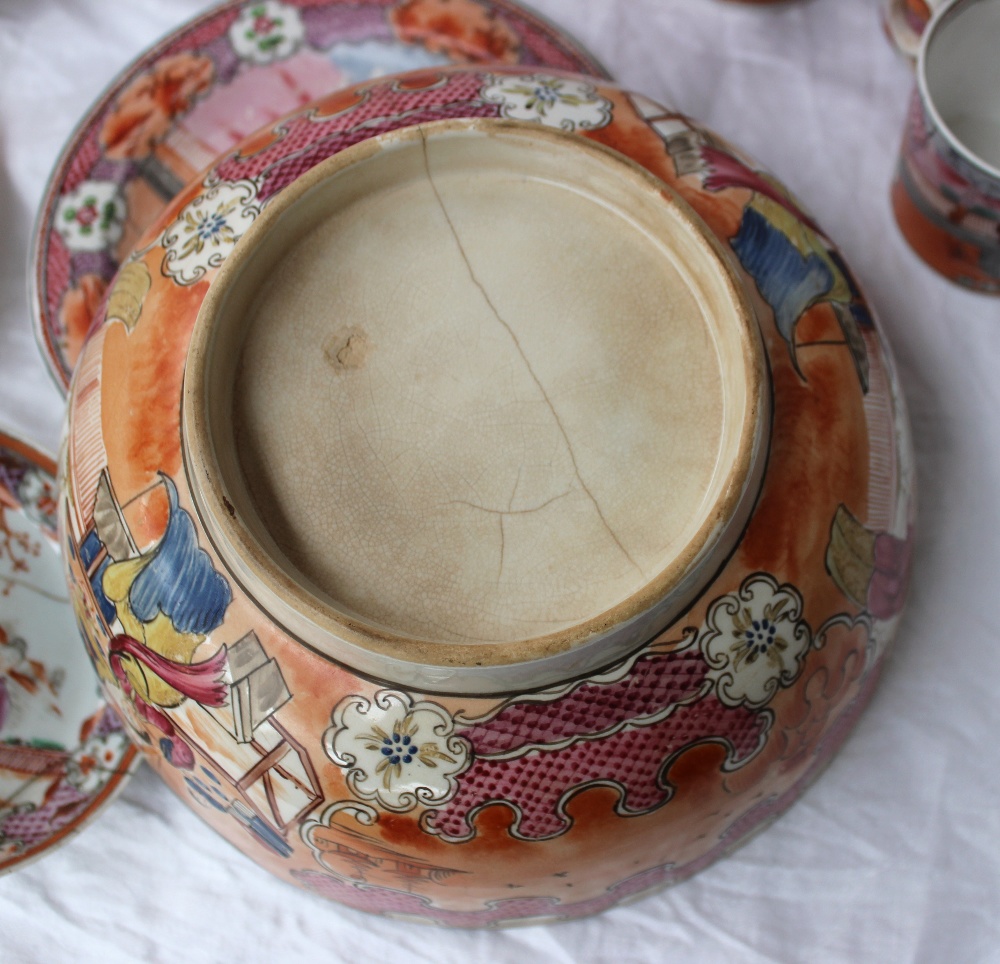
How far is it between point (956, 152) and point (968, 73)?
0.48ft

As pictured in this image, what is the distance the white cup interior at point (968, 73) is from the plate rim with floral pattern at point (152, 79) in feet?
0.82

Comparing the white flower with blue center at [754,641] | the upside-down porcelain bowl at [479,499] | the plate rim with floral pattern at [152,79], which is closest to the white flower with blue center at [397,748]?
the upside-down porcelain bowl at [479,499]

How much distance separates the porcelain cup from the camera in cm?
81

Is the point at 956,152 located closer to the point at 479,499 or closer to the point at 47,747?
the point at 479,499

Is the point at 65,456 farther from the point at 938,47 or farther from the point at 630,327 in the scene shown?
the point at 938,47

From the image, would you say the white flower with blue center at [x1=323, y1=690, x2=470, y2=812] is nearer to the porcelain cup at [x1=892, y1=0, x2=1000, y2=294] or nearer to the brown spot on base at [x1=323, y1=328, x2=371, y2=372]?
the brown spot on base at [x1=323, y1=328, x2=371, y2=372]

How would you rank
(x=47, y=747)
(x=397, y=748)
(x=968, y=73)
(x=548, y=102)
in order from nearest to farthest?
(x=397, y=748), (x=548, y=102), (x=47, y=747), (x=968, y=73)

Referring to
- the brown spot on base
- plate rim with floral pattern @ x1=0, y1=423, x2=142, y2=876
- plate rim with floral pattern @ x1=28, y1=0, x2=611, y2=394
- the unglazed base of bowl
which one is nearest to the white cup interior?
plate rim with floral pattern @ x1=28, y1=0, x2=611, y2=394

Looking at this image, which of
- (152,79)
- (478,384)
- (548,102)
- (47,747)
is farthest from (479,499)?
(152,79)

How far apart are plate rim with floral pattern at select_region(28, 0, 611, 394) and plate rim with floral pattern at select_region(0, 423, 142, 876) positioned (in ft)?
0.24

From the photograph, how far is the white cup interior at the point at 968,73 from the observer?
854 mm

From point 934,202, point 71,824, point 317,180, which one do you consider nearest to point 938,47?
point 934,202

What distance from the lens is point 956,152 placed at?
0.80 metres

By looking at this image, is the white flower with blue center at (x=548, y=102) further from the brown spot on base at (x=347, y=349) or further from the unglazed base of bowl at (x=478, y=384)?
the brown spot on base at (x=347, y=349)
